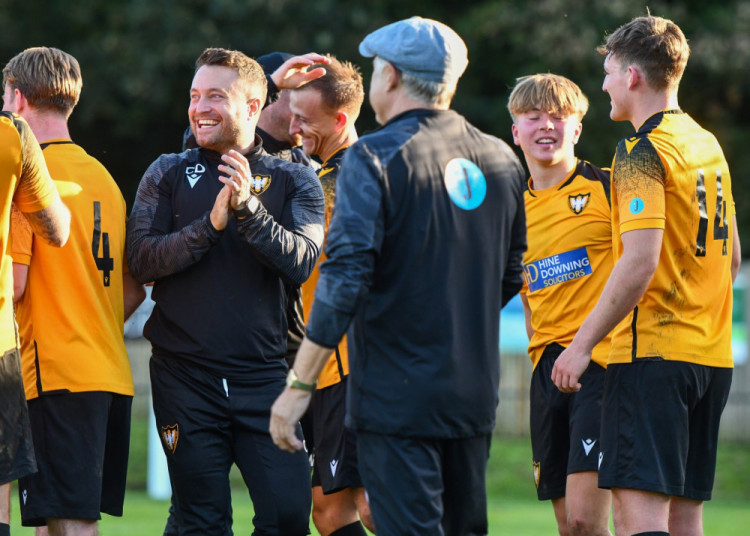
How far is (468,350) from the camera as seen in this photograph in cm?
399

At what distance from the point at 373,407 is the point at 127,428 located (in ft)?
5.96

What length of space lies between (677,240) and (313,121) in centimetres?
199

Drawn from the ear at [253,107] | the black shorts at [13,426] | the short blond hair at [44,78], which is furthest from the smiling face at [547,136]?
the black shorts at [13,426]

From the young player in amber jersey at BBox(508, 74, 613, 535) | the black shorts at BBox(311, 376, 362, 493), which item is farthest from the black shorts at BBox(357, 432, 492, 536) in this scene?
the young player in amber jersey at BBox(508, 74, 613, 535)

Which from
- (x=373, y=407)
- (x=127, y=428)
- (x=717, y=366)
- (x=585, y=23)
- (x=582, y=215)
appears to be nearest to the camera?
(x=373, y=407)

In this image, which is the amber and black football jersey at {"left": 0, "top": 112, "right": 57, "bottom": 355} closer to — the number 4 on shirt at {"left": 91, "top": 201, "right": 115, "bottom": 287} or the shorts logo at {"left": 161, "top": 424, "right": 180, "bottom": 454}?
the number 4 on shirt at {"left": 91, "top": 201, "right": 115, "bottom": 287}

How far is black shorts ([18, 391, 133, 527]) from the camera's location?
495 centimetres

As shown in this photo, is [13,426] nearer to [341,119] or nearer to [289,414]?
[289,414]

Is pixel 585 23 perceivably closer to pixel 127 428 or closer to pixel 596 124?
pixel 596 124

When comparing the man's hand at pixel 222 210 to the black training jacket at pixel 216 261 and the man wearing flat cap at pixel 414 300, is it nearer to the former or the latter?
the black training jacket at pixel 216 261

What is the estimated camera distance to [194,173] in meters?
5.16

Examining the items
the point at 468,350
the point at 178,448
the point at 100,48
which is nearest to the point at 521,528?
the point at 178,448

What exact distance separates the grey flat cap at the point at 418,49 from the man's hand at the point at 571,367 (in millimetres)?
1440

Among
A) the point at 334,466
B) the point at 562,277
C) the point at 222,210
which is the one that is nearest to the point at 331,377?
the point at 334,466
